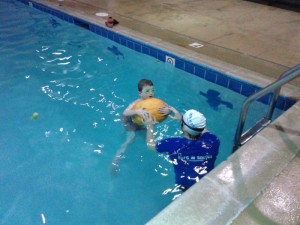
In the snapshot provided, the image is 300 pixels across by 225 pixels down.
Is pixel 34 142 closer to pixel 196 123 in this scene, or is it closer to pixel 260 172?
pixel 196 123

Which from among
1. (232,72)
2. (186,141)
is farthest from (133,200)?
(232,72)

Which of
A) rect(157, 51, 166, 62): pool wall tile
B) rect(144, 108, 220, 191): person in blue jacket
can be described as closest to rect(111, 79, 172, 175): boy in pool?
rect(144, 108, 220, 191): person in blue jacket

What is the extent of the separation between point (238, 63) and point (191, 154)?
265cm

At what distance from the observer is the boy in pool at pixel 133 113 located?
328 cm

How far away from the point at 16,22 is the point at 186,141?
7.09 meters

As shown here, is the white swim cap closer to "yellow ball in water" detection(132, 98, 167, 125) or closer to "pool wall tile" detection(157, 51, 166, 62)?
"yellow ball in water" detection(132, 98, 167, 125)

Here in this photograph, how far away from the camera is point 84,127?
419cm

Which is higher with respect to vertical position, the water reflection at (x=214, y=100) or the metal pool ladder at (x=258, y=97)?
the metal pool ladder at (x=258, y=97)

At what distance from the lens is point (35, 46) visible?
6.46 meters

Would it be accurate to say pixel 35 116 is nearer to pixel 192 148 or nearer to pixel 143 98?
pixel 143 98

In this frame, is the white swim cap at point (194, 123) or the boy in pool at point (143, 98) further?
the boy in pool at point (143, 98)

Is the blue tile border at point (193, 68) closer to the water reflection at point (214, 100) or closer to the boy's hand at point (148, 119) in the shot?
the water reflection at point (214, 100)

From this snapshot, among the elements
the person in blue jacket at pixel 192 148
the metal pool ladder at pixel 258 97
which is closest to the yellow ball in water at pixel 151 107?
the person in blue jacket at pixel 192 148

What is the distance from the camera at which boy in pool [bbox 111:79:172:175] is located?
3275 mm
